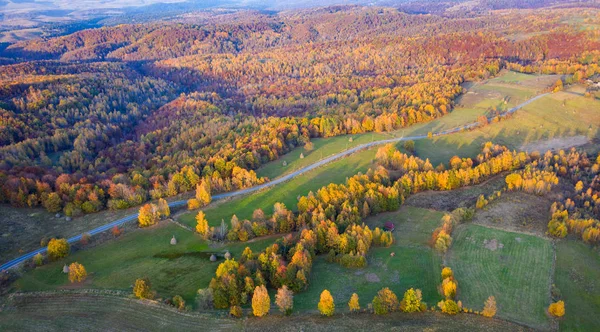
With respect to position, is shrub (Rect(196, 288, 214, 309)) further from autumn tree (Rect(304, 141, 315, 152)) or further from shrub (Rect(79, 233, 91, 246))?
autumn tree (Rect(304, 141, 315, 152))

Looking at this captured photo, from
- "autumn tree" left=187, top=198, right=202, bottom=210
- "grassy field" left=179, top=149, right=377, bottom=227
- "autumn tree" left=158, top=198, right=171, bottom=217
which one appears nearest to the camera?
"autumn tree" left=158, top=198, right=171, bottom=217

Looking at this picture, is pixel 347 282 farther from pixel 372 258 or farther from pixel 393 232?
pixel 393 232

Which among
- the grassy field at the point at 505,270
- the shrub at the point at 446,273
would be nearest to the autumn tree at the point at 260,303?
the shrub at the point at 446,273

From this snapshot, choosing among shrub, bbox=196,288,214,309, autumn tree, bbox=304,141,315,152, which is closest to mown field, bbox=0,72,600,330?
shrub, bbox=196,288,214,309

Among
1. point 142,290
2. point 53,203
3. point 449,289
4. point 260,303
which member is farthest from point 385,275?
point 53,203

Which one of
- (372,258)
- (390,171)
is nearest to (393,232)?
(372,258)

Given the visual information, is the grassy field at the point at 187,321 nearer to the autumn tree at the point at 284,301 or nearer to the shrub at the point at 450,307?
the shrub at the point at 450,307
